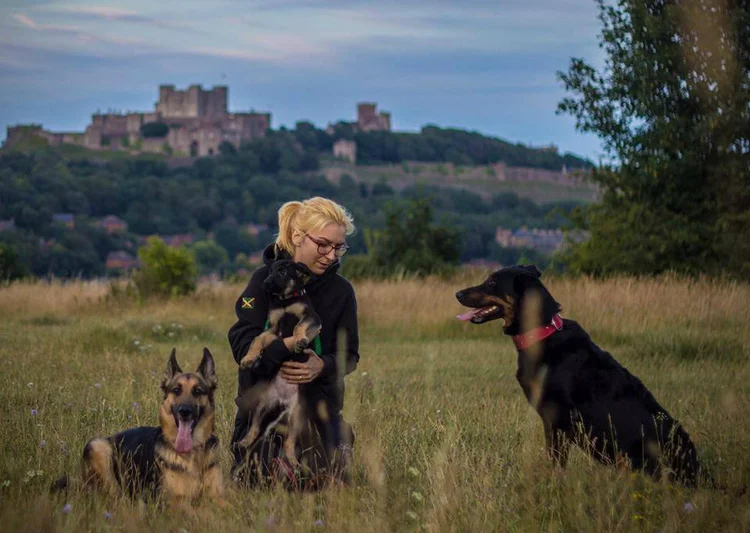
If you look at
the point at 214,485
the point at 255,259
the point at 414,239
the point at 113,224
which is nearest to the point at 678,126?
the point at 414,239

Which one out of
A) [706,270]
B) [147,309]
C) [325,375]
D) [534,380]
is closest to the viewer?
[325,375]

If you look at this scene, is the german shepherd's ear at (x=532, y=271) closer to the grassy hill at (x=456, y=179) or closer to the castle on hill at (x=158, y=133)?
the grassy hill at (x=456, y=179)

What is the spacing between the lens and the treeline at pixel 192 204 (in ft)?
217

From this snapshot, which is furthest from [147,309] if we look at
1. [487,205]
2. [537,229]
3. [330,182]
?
[330,182]

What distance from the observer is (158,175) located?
11906cm

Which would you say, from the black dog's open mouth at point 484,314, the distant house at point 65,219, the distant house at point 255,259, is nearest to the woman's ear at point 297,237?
the black dog's open mouth at point 484,314

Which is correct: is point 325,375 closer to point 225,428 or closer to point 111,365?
point 225,428

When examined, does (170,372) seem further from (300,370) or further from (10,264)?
(10,264)

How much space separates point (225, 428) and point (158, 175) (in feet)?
376

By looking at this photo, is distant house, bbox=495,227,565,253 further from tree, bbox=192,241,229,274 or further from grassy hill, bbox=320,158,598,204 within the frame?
grassy hill, bbox=320,158,598,204

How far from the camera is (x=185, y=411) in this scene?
5.23 metres

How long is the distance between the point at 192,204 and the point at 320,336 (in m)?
89.2

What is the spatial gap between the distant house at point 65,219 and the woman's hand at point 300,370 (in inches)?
2578

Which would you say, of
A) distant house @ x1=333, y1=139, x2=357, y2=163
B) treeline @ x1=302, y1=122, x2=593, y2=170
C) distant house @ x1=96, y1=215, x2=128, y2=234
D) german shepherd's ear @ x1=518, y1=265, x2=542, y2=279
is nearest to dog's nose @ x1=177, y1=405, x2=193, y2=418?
german shepherd's ear @ x1=518, y1=265, x2=542, y2=279
